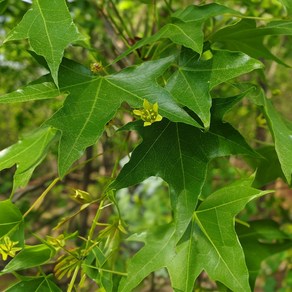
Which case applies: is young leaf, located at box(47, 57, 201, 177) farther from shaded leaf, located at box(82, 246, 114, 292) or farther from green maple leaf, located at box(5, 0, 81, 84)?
shaded leaf, located at box(82, 246, 114, 292)

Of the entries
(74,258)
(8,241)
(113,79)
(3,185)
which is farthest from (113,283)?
(3,185)

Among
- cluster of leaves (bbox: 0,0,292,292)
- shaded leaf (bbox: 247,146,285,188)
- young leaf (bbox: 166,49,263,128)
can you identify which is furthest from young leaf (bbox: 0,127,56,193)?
shaded leaf (bbox: 247,146,285,188)

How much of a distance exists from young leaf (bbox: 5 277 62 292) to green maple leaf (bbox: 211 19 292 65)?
44 cm

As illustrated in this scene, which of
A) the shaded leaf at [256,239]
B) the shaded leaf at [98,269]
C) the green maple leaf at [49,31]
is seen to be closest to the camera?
the green maple leaf at [49,31]

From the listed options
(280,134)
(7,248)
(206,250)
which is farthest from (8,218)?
(280,134)

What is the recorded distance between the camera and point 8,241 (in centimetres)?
77

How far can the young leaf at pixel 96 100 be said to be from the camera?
703 mm

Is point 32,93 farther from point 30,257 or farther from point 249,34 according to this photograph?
point 249,34

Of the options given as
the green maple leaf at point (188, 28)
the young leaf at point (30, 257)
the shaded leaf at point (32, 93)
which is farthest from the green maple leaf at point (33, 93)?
the young leaf at point (30, 257)

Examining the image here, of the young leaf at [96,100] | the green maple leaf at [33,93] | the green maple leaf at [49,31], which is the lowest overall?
the young leaf at [96,100]

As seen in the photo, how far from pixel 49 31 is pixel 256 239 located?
555mm

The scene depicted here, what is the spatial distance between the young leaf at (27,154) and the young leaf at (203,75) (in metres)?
0.24

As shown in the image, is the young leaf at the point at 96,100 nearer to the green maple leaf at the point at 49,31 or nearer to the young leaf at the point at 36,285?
the green maple leaf at the point at 49,31

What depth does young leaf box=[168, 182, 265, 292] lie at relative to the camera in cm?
79
